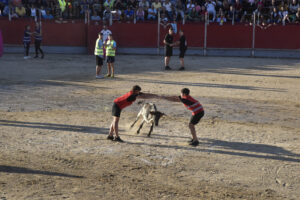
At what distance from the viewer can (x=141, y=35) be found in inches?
939

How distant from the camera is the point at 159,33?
2372cm

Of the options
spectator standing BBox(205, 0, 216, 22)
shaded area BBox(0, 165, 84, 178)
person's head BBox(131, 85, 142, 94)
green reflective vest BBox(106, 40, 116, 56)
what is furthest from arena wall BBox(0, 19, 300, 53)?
shaded area BBox(0, 165, 84, 178)

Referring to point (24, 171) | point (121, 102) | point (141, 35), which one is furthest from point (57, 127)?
point (141, 35)

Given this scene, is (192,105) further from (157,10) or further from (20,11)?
(20,11)

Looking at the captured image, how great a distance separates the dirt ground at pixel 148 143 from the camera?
625 cm

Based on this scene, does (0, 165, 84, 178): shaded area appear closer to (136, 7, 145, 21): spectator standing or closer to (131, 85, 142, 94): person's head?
(131, 85, 142, 94): person's head

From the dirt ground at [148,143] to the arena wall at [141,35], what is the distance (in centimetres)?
809

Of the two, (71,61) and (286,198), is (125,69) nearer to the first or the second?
(71,61)

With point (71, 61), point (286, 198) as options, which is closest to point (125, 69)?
point (71, 61)

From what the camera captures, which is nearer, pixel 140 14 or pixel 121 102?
pixel 121 102

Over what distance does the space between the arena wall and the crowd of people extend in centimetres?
48

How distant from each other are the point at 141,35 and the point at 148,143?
52.8 feet

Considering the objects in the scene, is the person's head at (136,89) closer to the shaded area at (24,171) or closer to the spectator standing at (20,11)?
the shaded area at (24,171)

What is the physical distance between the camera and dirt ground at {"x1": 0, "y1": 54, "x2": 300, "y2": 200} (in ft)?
20.5
